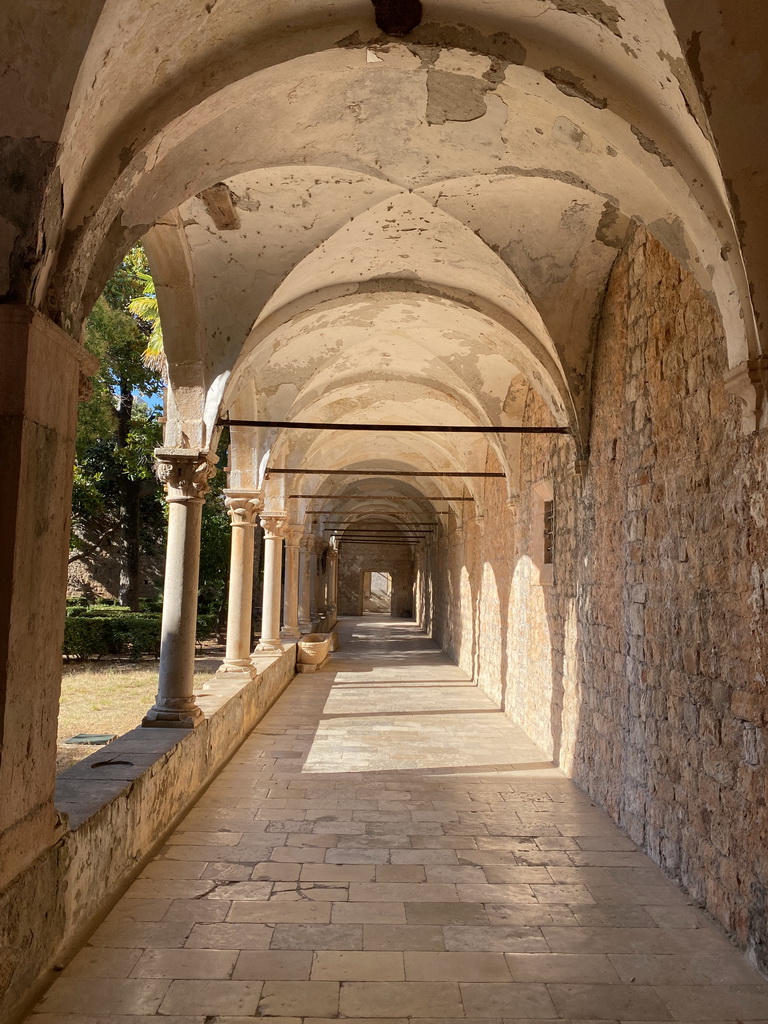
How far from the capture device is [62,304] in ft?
9.65

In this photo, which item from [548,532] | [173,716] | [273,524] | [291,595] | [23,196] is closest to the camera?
[23,196]

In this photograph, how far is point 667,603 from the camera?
14.8 ft

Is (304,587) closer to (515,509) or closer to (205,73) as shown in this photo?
(515,509)

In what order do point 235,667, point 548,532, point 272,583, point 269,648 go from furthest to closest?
point 272,583 < point 269,648 < point 235,667 < point 548,532

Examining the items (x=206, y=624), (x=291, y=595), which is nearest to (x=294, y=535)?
(x=291, y=595)

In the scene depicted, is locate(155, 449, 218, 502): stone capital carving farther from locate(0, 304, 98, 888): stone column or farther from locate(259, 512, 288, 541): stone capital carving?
locate(259, 512, 288, 541): stone capital carving

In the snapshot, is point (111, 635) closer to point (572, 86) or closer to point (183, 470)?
point (183, 470)

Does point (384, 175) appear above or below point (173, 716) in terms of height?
above

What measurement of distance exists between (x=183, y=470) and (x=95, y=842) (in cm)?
338

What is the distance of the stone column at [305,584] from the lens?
682 inches

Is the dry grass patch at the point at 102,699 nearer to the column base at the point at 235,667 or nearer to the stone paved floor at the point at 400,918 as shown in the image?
the column base at the point at 235,667

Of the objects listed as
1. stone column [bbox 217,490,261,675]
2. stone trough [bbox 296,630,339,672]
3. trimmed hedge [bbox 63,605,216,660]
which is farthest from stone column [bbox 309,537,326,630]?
stone column [bbox 217,490,261,675]

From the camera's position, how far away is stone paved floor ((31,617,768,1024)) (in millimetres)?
2900

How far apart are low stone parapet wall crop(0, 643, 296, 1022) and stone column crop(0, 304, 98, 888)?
182 millimetres
